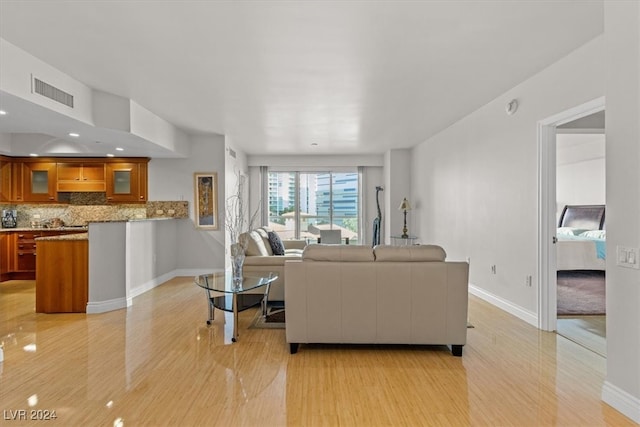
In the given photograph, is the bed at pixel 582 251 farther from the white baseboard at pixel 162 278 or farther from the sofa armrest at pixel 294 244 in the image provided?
the white baseboard at pixel 162 278

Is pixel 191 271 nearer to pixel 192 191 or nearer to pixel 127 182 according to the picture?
pixel 192 191

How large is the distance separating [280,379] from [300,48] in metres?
2.63

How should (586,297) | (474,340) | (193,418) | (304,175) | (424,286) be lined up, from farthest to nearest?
(304,175) → (586,297) → (474,340) → (424,286) → (193,418)

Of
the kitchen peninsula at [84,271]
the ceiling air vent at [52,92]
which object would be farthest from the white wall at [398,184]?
the ceiling air vent at [52,92]

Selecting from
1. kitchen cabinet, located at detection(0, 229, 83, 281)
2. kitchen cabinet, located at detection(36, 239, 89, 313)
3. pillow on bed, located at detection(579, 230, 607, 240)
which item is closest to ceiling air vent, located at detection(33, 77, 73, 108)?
kitchen cabinet, located at detection(36, 239, 89, 313)

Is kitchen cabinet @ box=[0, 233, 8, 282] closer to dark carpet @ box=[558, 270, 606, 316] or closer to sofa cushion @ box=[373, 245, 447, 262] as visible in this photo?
sofa cushion @ box=[373, 245, 447, 262]

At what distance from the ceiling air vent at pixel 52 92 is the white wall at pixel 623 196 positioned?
4.55 m

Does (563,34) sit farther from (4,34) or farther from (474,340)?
(4,34)

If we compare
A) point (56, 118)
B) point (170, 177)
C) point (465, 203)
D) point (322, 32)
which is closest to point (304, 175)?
point (170, 177)

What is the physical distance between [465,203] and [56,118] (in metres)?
5.34

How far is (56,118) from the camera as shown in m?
3.96

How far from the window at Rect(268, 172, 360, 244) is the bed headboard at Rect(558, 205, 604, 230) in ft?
15.6

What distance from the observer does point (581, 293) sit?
506 cm

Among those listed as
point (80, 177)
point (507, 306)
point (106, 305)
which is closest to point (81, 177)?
point (80, 177)
